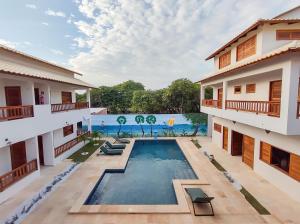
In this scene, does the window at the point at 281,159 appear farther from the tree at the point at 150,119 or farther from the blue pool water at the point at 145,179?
the tree at the point at 150,119

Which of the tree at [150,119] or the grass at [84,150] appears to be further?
the tree at [150,119]

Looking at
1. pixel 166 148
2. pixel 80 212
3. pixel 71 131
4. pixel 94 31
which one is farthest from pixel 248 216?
pixel 94 31

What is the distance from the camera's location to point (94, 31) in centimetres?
1888

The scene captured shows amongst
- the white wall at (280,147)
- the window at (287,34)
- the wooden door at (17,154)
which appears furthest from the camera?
the wooden door at (17,154)

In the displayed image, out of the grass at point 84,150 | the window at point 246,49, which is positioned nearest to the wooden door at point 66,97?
the grass at point 84,150

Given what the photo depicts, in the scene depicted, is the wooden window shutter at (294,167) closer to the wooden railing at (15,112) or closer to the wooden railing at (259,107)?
the wooden railing at (259,107)

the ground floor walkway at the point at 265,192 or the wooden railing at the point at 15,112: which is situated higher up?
the wooden railing at the point at 15,112

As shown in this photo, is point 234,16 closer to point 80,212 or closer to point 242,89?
point 242,89

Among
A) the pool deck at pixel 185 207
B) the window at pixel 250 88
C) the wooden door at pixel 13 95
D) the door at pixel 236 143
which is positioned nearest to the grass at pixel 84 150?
the pool deck at pixel 185 207

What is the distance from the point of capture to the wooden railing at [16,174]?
882 centimetres

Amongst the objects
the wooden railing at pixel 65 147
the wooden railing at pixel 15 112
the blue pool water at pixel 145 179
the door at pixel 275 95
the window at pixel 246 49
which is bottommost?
the blue pool water at pixel 145 179

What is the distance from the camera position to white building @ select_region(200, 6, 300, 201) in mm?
7332

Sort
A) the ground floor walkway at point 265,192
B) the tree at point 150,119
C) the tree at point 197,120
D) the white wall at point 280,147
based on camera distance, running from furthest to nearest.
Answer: the tree at point 150,119
the tree at point 197,120
the white wall at point 280,147
the ground floor walkway at point 265,192

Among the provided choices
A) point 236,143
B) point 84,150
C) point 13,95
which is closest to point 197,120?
point 236,143
